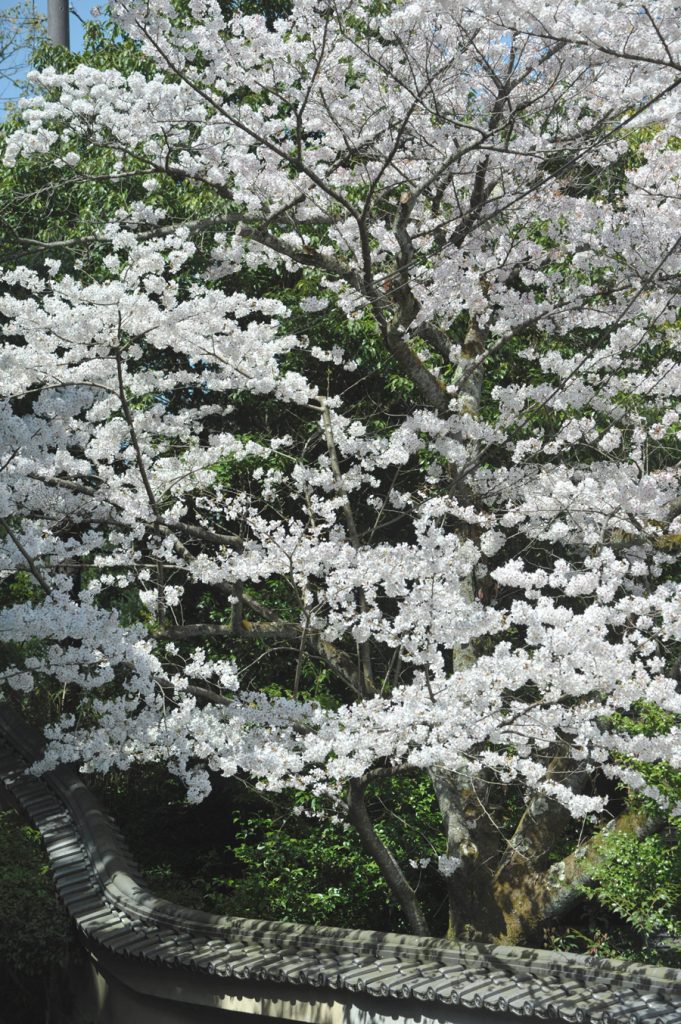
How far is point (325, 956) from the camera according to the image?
558 cm

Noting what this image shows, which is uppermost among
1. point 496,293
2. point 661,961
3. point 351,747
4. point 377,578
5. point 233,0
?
point 233,0

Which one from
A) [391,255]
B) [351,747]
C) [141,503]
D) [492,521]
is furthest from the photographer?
[391,255]

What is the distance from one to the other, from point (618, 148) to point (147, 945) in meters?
6.11

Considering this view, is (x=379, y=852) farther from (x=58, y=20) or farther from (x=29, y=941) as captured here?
(x=58, y=20)

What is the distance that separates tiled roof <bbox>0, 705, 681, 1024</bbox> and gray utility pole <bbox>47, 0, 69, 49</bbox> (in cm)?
941

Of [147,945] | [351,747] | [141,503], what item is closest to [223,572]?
[141,503]

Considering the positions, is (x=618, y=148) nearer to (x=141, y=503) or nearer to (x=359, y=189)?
(x=359, y=189)

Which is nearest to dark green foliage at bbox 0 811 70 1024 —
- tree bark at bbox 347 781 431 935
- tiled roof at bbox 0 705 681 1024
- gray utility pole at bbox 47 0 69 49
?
tiled roof at bbox 0 705 681 1024

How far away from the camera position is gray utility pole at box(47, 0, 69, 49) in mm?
12391

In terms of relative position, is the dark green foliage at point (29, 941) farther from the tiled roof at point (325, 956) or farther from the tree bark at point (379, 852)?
the tree bark at point (379, 852)

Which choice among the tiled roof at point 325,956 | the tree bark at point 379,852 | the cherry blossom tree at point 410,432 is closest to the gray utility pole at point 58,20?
the cherry blossom tree at point 410,432

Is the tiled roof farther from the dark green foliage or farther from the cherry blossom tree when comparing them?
the cherry blossom tree

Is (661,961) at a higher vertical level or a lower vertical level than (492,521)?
lower

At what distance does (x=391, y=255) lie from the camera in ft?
25.8
